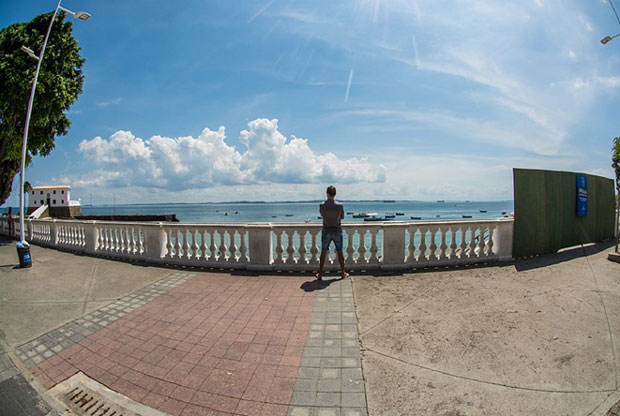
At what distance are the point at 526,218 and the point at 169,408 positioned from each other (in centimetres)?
887

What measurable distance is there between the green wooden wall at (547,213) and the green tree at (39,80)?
20.6m

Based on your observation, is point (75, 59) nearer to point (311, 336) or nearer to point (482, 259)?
point (311, 336)

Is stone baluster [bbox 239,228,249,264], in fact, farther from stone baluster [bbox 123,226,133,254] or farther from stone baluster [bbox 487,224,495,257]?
stone baluster [bbox 487,224,495,257]

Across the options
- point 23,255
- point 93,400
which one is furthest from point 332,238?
point 23,255

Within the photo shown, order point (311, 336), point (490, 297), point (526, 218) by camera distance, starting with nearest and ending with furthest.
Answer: point (311, 336) → point (490, 297) → point (526, 218)

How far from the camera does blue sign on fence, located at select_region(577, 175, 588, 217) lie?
8578mm

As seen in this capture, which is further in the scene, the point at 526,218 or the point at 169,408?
the point at 526,218

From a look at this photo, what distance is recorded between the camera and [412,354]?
10.3ft

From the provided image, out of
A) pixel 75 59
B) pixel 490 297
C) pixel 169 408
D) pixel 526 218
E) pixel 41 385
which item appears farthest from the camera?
pixel 75 59

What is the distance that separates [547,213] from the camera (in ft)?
25.5

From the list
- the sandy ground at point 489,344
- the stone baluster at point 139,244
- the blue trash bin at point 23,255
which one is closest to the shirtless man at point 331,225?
the sandy ground at point 489,344

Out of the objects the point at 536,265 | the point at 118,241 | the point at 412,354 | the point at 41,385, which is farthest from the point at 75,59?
the point at 536,265

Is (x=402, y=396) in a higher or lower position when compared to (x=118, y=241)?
lower

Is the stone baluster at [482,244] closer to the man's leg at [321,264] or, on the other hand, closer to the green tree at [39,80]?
the man's leg at [321,264]
